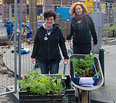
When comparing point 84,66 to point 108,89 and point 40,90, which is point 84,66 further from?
point 40,90

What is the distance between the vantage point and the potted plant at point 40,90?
3.05 metres

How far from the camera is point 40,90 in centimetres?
307

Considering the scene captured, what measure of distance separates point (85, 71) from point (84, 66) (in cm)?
16

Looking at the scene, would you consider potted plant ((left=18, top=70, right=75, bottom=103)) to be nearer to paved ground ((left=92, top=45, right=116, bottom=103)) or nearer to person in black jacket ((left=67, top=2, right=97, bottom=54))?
paved ground ((left=92, top=45, right=116, bottom=103))

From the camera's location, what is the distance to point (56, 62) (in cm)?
432

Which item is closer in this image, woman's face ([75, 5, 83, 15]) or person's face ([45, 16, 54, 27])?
person's face ([45, 16, 54, 27])

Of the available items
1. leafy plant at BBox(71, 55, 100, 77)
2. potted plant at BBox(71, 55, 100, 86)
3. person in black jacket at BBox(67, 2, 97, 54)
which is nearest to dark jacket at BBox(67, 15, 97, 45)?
person in black jacket at BBox(67, 2, 97, 54)

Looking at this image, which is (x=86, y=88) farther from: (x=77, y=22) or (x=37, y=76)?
(x=77, y=22)

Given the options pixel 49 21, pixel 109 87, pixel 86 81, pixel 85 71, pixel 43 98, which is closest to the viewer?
pixel 43 98

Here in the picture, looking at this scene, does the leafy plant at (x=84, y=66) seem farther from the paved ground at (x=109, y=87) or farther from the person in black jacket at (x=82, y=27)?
the paved ground at (x=109, y=87)

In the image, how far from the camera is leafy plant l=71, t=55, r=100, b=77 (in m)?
4.13

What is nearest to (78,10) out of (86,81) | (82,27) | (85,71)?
(82,27)

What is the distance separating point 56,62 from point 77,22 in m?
1.10

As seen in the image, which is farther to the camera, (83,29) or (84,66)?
(83,29)
